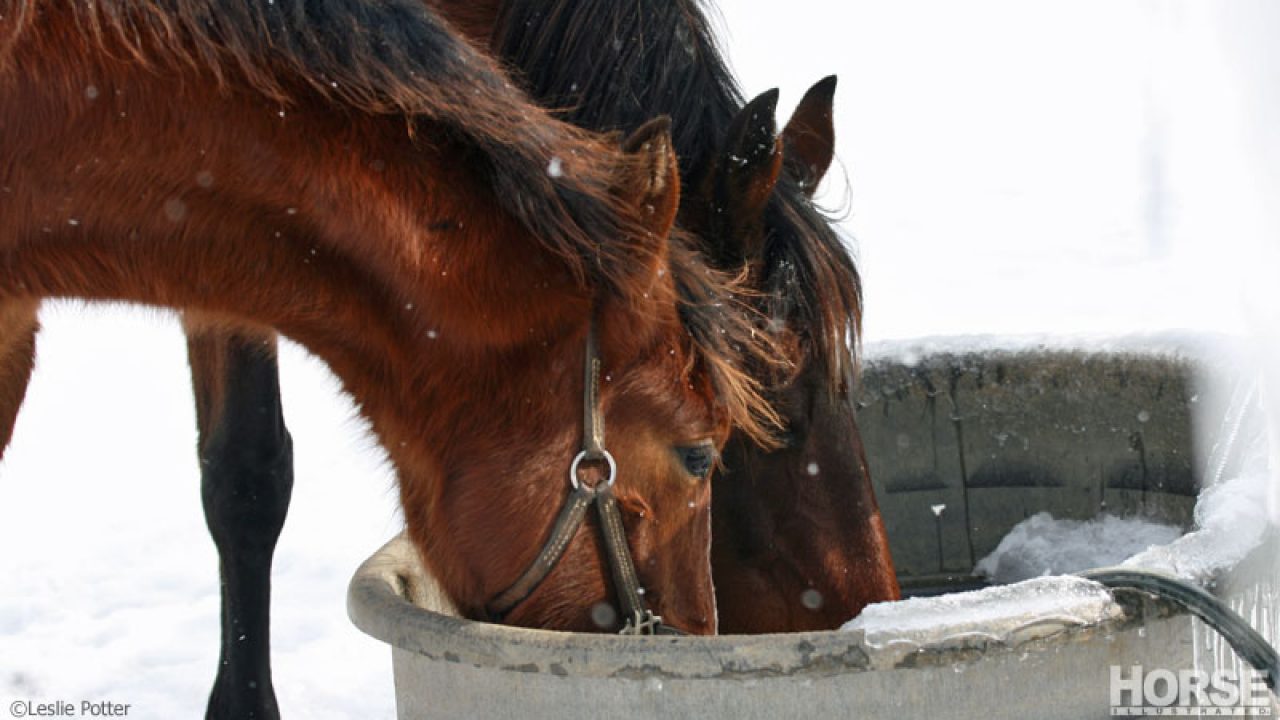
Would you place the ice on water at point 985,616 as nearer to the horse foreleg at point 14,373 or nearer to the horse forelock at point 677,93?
the horse forelock at point 677,93

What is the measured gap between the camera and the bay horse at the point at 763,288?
203 cm

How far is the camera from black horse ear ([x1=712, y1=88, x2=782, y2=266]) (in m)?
2.02

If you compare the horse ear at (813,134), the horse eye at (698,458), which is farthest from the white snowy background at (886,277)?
the horse eye at (698,458)

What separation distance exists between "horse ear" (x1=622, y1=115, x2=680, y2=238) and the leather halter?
0.15 meters

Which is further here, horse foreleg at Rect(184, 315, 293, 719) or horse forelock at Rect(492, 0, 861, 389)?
horse foreleg at Rect(184, 315, 293, 719)

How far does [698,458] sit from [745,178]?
49 cm

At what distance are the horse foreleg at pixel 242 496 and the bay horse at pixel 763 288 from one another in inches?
38.9

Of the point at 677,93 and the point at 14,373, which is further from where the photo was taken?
the point at 14,373

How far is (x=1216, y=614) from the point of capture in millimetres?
1544

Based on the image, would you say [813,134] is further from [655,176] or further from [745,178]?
[655,176]

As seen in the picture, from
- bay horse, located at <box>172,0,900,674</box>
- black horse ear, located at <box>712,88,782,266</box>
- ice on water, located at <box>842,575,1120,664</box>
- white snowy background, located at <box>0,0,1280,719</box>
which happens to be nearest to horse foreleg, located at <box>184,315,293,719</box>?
white snowy background, located at <box>0,0,1280,719</box>

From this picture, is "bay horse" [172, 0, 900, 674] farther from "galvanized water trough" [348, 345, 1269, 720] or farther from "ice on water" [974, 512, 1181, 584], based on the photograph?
"ice on water" [974, 512, 1181, 584]

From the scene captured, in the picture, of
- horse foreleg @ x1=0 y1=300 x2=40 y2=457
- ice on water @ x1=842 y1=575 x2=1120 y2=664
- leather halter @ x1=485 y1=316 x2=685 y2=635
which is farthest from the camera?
horse foreleg @ x1=0 y1=300 x2=40 y2=457

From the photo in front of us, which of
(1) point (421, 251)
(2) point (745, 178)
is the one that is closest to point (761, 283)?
(2) point (745, 178)
